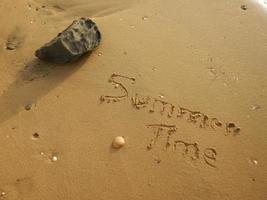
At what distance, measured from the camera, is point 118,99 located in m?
2.83

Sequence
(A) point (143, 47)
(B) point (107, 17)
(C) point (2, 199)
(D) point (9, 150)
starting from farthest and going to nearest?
(B) point (107, 17)
(A) point (143, 47)
(D) point (9, 150)
(C) point (2, 199)

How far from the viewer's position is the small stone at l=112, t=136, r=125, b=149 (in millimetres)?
2588

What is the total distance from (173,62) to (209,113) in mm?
533

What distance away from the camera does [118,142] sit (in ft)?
8.51

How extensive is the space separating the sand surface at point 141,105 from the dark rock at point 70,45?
0.27 feet

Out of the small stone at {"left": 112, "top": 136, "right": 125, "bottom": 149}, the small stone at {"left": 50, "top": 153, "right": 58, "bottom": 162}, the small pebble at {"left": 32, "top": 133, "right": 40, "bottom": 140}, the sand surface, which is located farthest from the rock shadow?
the small stone at {"left": 112, "top": 136, "right": 125, "bottom": 149}

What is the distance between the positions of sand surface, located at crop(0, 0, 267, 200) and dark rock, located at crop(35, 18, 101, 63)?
0.08 metres

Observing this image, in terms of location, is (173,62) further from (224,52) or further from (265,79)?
(265,79)

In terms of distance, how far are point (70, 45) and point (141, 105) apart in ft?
2.32

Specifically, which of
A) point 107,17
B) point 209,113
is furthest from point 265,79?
point 107,17

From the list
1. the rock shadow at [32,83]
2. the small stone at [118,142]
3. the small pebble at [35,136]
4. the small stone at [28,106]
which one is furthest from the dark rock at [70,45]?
the small stone at [118,142]

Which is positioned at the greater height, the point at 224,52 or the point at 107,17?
the point at 224,52

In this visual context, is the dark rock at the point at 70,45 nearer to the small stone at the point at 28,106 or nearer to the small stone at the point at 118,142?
the small stone at the point at 28,106

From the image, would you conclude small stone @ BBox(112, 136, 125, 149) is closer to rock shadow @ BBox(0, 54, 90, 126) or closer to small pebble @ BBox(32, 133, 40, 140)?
small pebble @ BBox(32, 133, 40, 140)
